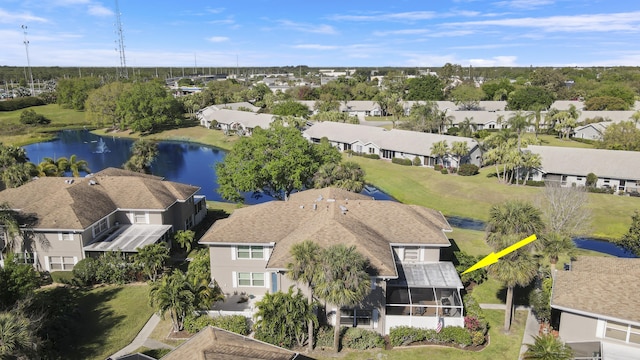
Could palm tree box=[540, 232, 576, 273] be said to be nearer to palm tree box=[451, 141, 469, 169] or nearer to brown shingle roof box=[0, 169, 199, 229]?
brown shingle roof box=[0, 169, 199, 229]

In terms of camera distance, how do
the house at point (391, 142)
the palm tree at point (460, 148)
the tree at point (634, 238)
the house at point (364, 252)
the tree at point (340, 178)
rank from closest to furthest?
the house at point (364, 252) < the tree at point (634, 238) < the tree at point (340, 178) < the palm tree at point (460, 148) < the house at point (391, 142)

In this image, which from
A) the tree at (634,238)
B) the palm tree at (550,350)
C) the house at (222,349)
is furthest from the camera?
the tree at (634,238)

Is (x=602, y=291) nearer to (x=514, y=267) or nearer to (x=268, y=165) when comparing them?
(x=514, y=267)

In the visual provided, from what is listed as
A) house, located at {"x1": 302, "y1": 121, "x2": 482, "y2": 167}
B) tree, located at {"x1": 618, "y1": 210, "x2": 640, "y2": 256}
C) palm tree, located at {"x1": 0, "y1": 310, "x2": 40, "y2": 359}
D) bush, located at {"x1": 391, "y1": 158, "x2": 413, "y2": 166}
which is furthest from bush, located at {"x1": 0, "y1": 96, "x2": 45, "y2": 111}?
tree, located at {"x1": 618, "y1": 210, "x2": 640, "y2": 256}

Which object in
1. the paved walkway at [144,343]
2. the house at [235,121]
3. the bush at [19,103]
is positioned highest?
the bush at [19,103]

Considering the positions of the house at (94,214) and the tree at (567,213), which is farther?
the tree at (567,213)

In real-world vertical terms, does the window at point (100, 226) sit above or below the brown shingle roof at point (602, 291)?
below

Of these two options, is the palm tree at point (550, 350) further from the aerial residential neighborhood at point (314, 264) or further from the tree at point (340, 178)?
the tree at point (340, 178)

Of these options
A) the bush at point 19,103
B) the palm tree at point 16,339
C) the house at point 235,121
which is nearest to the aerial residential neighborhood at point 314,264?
the palm tree at point 16,339
